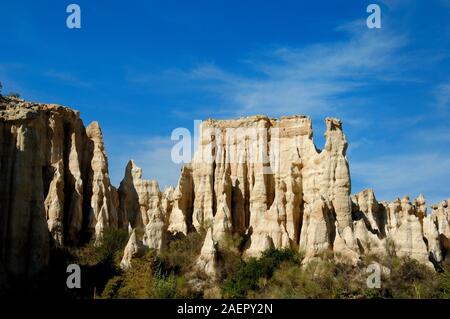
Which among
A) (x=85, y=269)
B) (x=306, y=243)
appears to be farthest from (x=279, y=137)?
(x=85, y=269)

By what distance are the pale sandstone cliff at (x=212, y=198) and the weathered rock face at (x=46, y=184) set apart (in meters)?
0.06

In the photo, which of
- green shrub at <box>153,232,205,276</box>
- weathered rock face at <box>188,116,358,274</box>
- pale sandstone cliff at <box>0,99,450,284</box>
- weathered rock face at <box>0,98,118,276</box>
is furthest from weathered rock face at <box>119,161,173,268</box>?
green shrub at <box>153,232,205,276</box>

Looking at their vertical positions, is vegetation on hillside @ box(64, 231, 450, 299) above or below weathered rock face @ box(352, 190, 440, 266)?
below

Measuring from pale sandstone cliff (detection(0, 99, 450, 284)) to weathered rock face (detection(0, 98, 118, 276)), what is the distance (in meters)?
0.06

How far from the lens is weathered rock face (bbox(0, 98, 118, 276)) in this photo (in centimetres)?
3334

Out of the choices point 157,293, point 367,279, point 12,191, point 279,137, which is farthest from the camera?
point 279,137

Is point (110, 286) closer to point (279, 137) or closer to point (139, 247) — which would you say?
point (139, 247)

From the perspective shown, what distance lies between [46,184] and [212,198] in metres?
11.7

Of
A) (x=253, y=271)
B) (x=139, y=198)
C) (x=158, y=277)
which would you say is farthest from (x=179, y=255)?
(x=139, y=198)

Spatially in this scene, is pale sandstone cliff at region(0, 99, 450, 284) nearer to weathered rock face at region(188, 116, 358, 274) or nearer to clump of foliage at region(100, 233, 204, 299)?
weathered rock face at region(188, 116, 358, 274)

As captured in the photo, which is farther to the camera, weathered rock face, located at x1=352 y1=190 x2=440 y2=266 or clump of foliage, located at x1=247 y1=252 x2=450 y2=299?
weathered rock face, located at x1=352 y1=190 x2=440 y2=266

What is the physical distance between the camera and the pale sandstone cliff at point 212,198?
34.0m

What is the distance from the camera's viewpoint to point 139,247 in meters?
39.4

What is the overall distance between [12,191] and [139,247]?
852 cm
